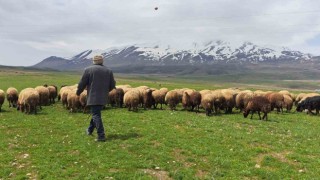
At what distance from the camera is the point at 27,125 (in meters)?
21.6

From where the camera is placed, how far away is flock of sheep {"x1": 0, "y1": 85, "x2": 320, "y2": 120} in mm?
27750

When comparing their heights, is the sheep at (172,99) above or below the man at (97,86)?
below

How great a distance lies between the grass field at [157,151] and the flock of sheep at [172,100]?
15.8 feet

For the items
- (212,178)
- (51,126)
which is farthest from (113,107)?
(212,178)

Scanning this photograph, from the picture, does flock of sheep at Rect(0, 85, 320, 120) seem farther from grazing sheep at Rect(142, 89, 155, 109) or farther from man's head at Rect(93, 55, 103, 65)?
man's head at Rect(93, 55, 103, 65)

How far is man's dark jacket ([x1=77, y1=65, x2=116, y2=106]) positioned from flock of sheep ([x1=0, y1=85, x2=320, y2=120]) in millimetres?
11471

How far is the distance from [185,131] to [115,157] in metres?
6.52

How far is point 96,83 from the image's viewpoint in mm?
16875

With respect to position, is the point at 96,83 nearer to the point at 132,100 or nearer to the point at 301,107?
the point at 132,100

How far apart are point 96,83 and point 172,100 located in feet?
54.0

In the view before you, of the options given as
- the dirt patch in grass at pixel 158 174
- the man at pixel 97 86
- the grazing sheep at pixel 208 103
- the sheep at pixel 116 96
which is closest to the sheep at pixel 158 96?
the sheep at pixel 116 96

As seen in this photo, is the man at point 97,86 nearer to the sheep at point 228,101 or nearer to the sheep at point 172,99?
the sheep at point 172,99

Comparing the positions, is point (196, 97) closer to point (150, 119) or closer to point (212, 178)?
point (150, 119)

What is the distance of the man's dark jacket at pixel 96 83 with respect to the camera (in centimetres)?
1677
